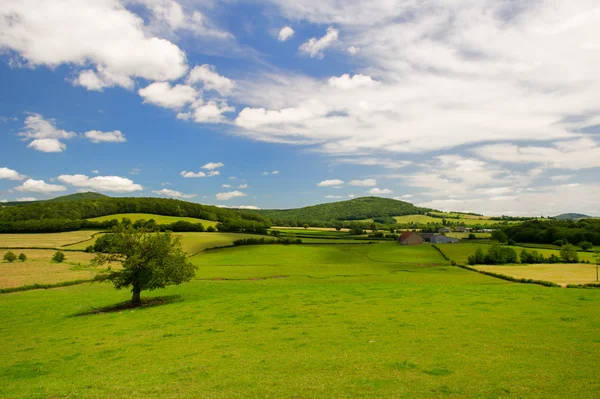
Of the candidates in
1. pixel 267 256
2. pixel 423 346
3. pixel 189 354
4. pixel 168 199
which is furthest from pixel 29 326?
pixel 168 199

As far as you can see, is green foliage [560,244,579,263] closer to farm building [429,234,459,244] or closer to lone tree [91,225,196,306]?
farm building [429,234,459,244]

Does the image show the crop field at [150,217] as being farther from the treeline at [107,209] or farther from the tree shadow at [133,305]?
the tree shadow at [133,305]

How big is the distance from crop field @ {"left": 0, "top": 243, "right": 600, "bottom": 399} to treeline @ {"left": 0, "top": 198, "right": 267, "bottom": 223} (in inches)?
4667

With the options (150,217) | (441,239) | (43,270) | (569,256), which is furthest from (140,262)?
(441,239)

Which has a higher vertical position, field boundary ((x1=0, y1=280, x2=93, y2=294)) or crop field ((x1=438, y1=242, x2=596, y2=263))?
crop field ((x1=438, y1=242, x2=596, y2=263))

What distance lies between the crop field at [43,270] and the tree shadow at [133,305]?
26.0 metres

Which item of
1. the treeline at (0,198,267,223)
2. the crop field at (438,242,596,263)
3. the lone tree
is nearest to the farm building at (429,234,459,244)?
the crop field at (438,242,596,263)

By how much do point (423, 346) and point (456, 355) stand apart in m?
2.01

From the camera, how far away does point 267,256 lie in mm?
96938

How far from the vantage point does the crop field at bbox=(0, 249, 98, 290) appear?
57894mm

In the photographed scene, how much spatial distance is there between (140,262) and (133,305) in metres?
4.74

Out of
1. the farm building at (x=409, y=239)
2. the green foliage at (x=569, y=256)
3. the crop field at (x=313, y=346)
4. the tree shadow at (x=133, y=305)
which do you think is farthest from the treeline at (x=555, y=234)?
the tree shadow at (x=133, y=305)

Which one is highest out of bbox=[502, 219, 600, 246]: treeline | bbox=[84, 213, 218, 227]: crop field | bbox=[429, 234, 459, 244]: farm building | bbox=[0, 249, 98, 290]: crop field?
bbox=[84, 213, 218, 227]: crop field

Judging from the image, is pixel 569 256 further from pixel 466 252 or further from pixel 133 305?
pixel 133 305
